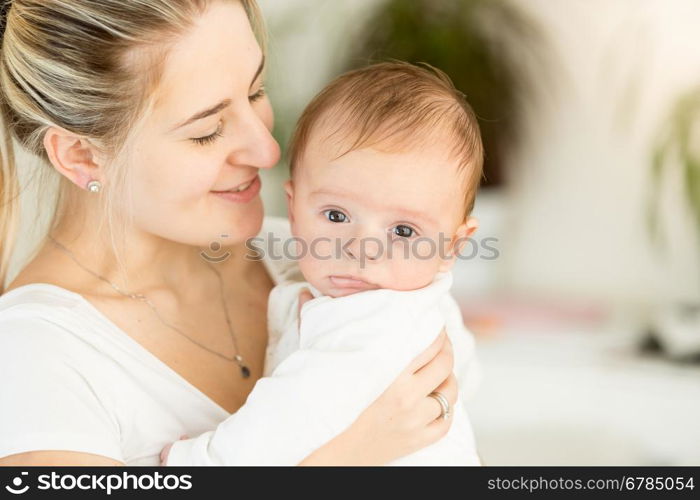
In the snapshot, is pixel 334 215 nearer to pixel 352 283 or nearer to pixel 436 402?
pixel 352 283

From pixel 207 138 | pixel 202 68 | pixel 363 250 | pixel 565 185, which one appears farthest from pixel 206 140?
pixel 565 185

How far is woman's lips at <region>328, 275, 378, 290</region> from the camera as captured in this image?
4.13ft

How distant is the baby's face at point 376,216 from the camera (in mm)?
1238

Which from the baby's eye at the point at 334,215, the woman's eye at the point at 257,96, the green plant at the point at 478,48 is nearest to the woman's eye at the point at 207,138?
the woman's eye at the point at 257,96

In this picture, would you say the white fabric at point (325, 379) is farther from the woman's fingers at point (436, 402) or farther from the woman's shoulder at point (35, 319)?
the woman's shoulder at point (35, 319)

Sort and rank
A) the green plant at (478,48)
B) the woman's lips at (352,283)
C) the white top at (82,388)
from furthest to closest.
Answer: the green plant at (478,48) → the woman's lips at (352,283) → the white top at (82,388)

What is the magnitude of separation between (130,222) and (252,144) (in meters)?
0.26

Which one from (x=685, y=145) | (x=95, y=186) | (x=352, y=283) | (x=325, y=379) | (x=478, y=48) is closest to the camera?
(x=325, y=379)

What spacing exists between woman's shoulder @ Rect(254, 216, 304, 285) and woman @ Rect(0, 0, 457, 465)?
0.15 meters

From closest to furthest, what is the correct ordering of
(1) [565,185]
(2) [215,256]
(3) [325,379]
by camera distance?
(3) [325,379]
(2) [215,256]
(1) [565,185]

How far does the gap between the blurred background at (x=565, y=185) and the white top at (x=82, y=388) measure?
5.13ft

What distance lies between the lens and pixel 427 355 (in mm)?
1291

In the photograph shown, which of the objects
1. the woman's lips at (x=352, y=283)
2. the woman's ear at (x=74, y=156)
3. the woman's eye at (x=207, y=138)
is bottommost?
the woman's lips at (x=352, y=283)
